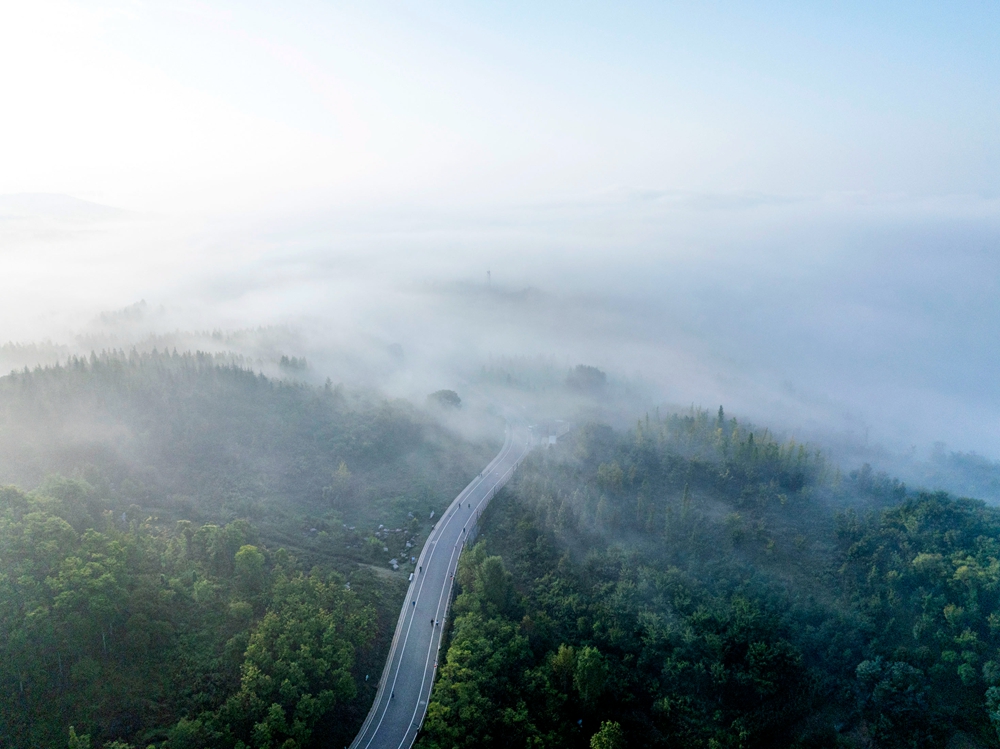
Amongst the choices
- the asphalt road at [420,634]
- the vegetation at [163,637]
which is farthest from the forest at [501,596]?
the asphalt road at [420,634]

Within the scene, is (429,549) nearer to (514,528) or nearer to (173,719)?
(514,528)

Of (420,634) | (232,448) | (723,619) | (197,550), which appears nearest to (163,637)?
(197,550)

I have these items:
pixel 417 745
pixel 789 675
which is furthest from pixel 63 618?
pixel 789 675

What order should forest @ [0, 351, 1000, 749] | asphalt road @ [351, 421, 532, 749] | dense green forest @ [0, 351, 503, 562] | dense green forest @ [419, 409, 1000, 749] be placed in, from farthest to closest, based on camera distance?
dense green forest @ [0, 351, 503, 562]
dense green forest @ [419, 409, 1000, 749]
asphalt road @ [351, 421, 532, 749]
forest @ [0, 351, 1000, 749]

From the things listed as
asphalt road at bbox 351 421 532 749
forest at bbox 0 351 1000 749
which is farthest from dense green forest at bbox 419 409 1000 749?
asphalt road at bbox 351 421 532 749

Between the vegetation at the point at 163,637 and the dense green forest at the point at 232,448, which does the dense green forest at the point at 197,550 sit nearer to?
the vegetation at the point at 163,637

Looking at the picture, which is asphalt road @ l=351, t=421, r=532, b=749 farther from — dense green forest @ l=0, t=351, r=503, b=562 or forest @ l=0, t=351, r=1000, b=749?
dense green forest @ l=0, t=351, r=503, b=562
